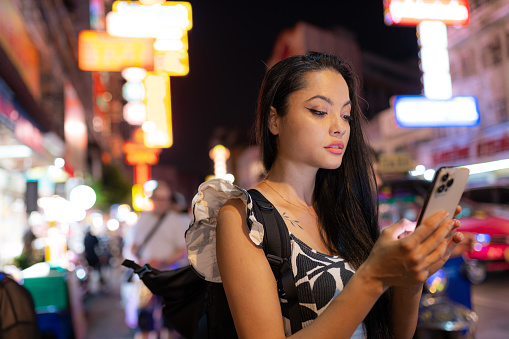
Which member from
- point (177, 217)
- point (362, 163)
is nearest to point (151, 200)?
point (177, 217)

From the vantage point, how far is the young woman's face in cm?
168

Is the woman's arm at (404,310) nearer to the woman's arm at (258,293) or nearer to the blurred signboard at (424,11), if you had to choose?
the woman's arm at (258,293)

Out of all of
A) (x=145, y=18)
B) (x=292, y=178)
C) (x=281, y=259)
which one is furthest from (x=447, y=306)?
(x=145, y=18)

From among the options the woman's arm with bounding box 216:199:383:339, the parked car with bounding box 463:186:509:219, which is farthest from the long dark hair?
the parked car with bounding box 463:186:509:219

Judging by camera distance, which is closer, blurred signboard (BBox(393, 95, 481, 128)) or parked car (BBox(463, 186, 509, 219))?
→ parked car (BBox(463, 186, 509, 219))

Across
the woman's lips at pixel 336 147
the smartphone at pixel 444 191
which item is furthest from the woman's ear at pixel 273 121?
the smartphone at pixel 444 191

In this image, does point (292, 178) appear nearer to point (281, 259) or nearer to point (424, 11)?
point (281, 259)

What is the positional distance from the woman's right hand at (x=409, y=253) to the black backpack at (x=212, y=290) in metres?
0.34

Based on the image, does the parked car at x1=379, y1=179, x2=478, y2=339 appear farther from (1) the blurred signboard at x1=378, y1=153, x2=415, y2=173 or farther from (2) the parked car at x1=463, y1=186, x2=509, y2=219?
(1) the blurred signboard at x1=378, y1=153, x2=415, y2=173

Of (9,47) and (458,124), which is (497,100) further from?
(9,47)

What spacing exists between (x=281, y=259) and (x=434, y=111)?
53.1ft

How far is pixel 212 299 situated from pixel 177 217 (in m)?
4.44

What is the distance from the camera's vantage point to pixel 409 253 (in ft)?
3.73

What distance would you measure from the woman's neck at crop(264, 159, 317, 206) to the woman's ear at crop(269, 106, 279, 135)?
135 millimetres
